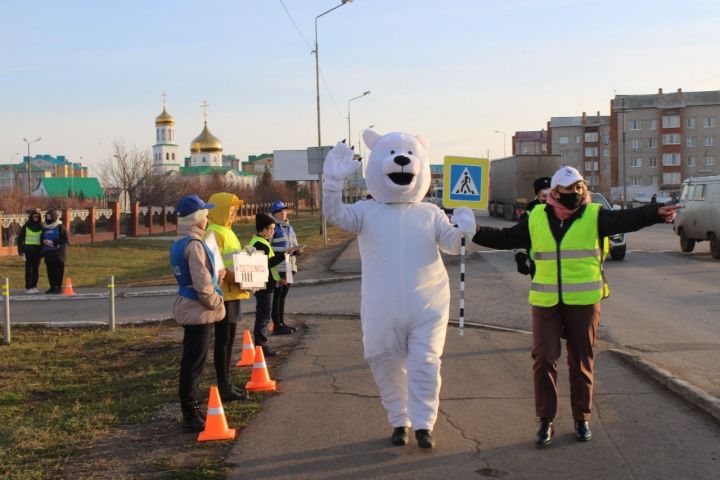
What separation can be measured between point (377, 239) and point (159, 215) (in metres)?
49.5

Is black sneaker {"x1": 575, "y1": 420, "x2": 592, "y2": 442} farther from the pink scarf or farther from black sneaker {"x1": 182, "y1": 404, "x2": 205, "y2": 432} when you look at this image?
black sneaker {"x1": 182, "y1": 404, "x2": 205, "y2": 432}

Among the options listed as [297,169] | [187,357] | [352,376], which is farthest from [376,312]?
[297,169]

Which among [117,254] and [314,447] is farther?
[117,254]

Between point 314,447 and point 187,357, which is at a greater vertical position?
point 187,357

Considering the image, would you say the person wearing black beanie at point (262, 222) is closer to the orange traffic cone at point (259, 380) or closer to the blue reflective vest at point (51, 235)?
the orange traffic cone at point (259, 380)

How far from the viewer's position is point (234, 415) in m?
6.40

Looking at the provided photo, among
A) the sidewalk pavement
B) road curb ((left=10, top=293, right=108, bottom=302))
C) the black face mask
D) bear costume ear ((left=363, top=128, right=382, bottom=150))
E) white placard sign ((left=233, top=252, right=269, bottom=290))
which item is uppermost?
bear costume ear ((left=363, top=128, right=382, bottom=150))

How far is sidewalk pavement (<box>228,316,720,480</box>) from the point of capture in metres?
5.00

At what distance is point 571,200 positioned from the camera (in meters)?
5.54

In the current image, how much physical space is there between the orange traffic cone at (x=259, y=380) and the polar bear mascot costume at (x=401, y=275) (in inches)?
74.8

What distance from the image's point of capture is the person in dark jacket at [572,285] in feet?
18.0

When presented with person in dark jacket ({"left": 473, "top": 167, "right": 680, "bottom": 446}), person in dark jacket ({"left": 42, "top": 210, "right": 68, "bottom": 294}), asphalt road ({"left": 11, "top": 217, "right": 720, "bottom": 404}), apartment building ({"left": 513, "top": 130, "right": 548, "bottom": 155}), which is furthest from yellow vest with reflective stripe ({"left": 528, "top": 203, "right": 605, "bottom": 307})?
apartment building ({"left": 513, "top": 130, "right": 548, "bottom": 155})

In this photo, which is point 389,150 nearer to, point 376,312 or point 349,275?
point 376,312

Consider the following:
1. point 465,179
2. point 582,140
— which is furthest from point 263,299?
point 582,140
